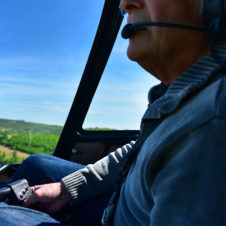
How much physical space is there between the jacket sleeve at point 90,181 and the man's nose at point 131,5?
70cm

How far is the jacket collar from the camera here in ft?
2.07

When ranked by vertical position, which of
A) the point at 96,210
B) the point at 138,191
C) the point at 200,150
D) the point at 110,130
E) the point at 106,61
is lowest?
the point at 96,210

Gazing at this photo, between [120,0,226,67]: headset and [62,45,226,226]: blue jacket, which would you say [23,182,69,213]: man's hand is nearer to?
[62,45,226,226]: blue jacket

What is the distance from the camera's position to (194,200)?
1.54ft

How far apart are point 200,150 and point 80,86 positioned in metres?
1.72

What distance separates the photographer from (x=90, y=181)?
1.30 m

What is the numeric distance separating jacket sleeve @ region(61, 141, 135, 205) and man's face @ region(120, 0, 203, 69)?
2.10 feet

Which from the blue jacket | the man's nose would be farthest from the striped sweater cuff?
the man's nose

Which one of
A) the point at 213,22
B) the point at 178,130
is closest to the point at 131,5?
the point at 213,22

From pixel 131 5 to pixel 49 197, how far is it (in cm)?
90

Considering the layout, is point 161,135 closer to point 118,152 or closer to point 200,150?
point 200,150

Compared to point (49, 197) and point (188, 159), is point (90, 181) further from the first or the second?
point (188, 159)

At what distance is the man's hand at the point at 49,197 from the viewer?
1261 mm

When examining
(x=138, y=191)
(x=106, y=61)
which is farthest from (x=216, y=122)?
(x=106, y=61)
